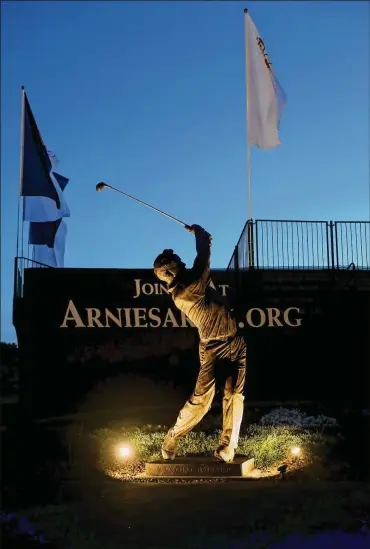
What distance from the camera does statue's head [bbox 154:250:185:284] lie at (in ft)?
25.9

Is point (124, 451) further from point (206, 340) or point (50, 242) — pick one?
point (50, 242)

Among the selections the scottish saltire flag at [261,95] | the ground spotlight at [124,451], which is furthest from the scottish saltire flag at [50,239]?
the ground spotlight at [124,451]

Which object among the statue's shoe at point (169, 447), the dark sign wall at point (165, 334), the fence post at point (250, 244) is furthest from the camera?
the fence post at point (250, 244)

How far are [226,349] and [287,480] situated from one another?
1773mm

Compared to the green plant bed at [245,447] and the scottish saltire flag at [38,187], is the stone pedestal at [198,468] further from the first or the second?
the scottish saltire flag at [38,187]

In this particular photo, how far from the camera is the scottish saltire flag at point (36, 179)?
16469 millimetres

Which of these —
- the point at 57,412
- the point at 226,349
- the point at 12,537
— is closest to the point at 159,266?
the point at 226,349

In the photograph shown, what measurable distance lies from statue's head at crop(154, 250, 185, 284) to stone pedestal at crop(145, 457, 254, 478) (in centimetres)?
228

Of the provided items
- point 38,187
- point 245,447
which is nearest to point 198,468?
point 245,447

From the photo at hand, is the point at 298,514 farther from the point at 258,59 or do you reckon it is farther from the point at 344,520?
the point at 258,59

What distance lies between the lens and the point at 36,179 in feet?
54.1

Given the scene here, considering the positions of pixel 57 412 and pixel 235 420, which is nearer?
pixel 235 420

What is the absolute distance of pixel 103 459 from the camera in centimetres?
939

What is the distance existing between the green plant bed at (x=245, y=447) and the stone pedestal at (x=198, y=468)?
0.60 m
